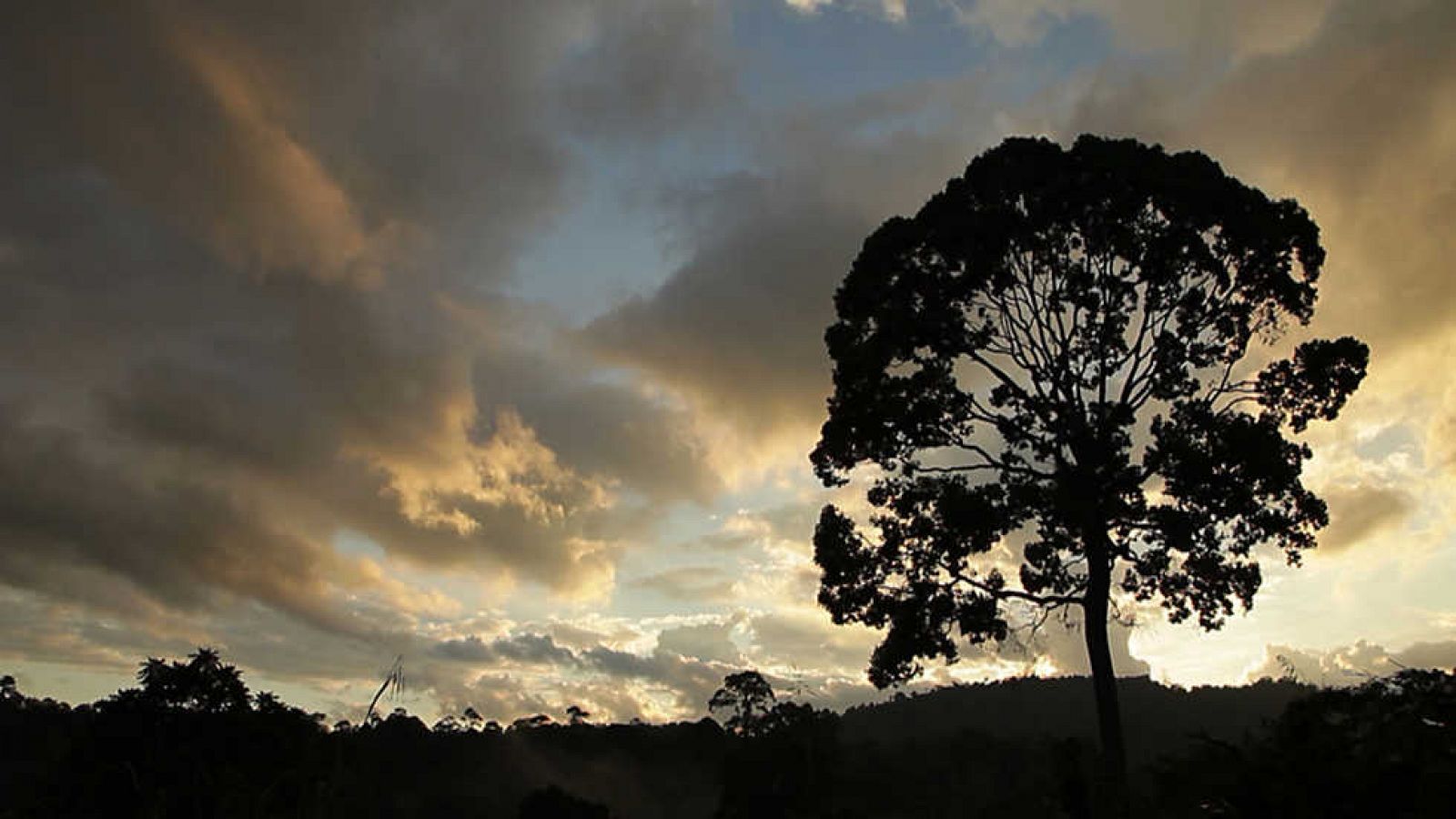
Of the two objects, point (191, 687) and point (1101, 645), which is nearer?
point (1101, 645)

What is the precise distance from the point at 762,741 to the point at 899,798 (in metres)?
14.7

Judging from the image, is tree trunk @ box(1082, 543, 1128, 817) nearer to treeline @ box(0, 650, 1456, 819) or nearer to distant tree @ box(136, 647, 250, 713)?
treeline @ box(0, 650, 1456, 819)

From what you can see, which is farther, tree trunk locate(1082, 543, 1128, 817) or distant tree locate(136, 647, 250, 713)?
distant tree locate(136, 647, 250, 713)

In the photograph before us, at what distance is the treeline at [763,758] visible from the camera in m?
7.53

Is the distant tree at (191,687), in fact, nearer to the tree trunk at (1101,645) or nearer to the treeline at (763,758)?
the treeline at (763,758)

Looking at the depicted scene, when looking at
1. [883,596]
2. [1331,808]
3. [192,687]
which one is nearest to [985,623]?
[883,596]

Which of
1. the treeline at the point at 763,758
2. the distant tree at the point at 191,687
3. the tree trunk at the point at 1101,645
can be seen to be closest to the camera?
the treeline at the point at 763,758

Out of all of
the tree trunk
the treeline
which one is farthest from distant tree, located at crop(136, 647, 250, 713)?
the tree trunk

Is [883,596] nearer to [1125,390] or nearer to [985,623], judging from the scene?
[985,623]

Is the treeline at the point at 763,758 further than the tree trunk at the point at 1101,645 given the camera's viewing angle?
No

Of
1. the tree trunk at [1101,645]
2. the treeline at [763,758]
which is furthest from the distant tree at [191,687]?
the tree trunk at [1101,645]

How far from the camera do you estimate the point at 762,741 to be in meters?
71.2

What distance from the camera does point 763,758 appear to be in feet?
221

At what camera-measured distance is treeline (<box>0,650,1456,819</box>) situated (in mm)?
7527
